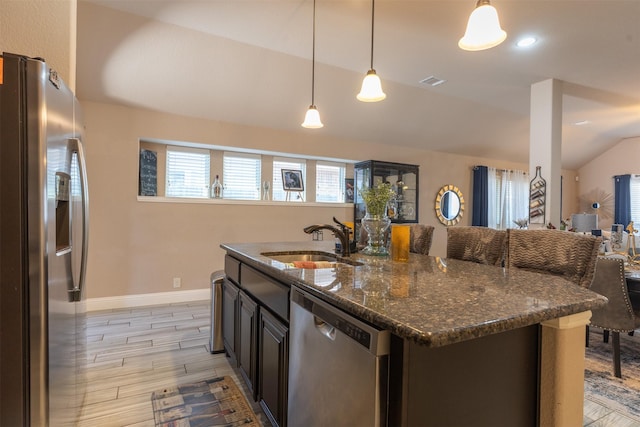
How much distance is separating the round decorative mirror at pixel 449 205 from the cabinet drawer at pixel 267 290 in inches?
196

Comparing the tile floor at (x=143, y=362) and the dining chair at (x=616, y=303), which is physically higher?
the dining chair at (x=616, y=303)

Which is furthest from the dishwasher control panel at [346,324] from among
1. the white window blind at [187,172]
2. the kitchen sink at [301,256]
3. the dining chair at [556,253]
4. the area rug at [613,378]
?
the white window blind at [187,172]

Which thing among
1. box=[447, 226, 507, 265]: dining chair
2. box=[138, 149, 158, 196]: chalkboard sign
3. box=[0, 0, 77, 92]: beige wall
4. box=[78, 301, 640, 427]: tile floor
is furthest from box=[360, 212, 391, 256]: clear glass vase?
box=[138, 149, 158, 196]: chalkboard sign

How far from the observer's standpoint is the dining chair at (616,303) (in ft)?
7.75

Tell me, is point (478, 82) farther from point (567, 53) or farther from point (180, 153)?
point (180, 153)

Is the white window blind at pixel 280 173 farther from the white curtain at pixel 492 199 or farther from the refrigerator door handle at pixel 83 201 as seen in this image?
the white curtain at pixel 492 199

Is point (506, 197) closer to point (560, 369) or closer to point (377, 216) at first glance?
point (377, 216)

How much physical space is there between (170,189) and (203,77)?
5.15 feet

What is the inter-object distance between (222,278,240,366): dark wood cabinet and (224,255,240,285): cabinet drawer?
0.05 m

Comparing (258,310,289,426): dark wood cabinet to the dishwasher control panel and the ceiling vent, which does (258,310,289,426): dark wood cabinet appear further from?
the ceiling vent

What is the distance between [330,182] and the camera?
18.1ft

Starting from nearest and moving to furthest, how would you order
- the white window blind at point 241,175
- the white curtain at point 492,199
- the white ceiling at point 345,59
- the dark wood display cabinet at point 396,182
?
the white ceiling at point 345,59 → the white window blind at point 241,175 → the dark wood display cabinet at point 396,182 → the white curtain at point 492,199

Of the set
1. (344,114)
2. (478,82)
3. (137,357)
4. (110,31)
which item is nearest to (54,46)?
(110,31)

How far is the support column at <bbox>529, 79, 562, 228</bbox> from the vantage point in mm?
4059
